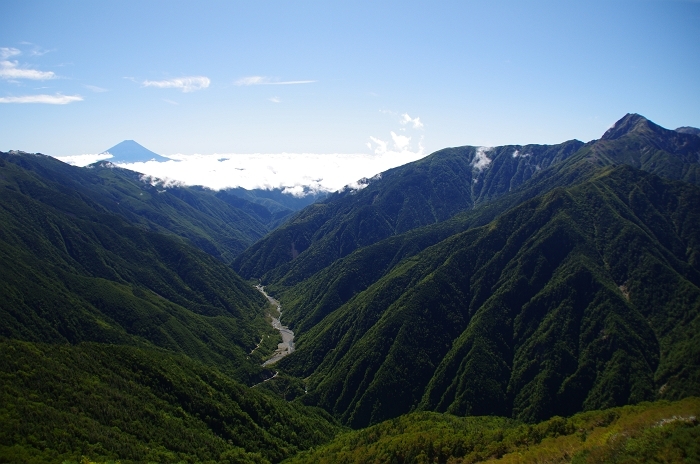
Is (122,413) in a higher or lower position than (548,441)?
higher

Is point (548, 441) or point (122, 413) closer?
point (548, 441)

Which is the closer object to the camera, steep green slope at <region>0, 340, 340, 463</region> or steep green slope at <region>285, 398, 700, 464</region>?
steep green slope at <region>285, 398, 700, 464</region>

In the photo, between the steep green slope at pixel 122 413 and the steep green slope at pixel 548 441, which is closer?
the steep green slope at pixel 548 441

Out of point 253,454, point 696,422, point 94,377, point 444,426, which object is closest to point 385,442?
point 444,426
